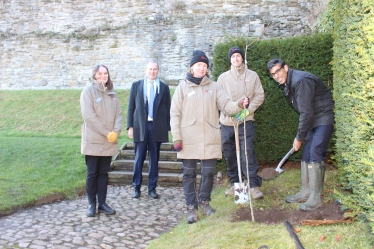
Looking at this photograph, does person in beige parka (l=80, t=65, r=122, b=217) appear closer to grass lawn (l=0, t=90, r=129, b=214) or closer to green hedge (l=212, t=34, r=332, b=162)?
grass lawn (l=0, t=90, r=129, b=214)

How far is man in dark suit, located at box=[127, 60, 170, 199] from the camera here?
587 cm

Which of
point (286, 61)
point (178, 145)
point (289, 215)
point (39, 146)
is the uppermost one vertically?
point (286, 61)

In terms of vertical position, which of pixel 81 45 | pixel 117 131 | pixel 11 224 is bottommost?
pixel 11 224

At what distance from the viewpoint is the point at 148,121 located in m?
5.90

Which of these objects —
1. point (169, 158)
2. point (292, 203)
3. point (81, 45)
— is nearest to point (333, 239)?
point (292, 203)

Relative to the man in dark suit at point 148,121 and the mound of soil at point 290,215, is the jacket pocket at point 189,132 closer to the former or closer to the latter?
the mound of soil at point 290,215

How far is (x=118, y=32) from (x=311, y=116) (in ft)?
43.0

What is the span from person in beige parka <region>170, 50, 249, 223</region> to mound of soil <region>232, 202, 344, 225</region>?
455 mm

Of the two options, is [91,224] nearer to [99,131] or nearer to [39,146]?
[99,131]

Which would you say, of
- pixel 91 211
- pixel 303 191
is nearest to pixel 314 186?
pixel 303 191

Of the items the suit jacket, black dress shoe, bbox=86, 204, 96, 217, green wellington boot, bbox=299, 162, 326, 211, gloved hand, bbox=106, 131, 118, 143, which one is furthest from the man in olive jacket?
black dress shoe, bbox=86, 204, 96, 217

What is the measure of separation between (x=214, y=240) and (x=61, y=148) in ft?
18.1

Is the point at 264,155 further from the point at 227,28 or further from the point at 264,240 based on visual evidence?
the point at 227,28

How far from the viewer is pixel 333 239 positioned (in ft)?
10.7
